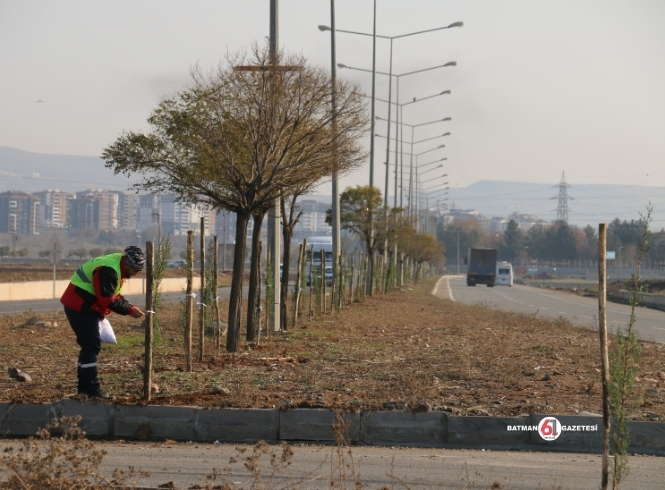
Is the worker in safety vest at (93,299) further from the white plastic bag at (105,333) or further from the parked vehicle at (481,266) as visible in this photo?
the parked vehicle at (481,266)

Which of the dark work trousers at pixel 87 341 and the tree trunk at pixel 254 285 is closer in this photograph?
the dark work trousers at pixel 87 341

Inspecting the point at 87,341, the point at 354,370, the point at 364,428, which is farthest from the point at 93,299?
the point at 354,370

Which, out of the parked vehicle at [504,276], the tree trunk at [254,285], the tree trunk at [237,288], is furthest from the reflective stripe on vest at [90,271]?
the parked vehicle at [504,276]

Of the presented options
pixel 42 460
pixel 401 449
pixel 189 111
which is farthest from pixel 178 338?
pixel 42 460

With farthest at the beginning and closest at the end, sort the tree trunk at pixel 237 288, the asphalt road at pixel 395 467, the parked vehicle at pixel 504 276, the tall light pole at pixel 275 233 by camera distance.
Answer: the parked vehicle at pixel 504 276, the tall light pole at pixel 275 233, the tree trunk at pixel 237 288, the asphalt road at pixel 395 467

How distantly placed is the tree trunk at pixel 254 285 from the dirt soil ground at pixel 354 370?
47 cm

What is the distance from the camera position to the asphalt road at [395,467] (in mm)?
7430

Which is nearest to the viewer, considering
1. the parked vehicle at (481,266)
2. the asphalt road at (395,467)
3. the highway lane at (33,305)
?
the asphalt road at (395,467)

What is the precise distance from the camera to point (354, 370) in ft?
44.0

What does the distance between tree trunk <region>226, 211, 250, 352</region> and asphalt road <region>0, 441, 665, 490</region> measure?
20.8ft

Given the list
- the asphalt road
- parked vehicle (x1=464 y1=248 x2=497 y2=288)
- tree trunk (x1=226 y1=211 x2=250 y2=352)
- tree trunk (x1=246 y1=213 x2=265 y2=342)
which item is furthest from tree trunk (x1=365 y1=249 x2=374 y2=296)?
parked vehicle (x1=464 y1=248 x2=497 y2=288)

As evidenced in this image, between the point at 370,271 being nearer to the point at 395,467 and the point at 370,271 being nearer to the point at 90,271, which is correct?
the point at 90,271

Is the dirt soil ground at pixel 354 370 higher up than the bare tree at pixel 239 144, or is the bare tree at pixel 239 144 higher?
the bare tree at pixel 239 144

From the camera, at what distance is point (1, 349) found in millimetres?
16141
